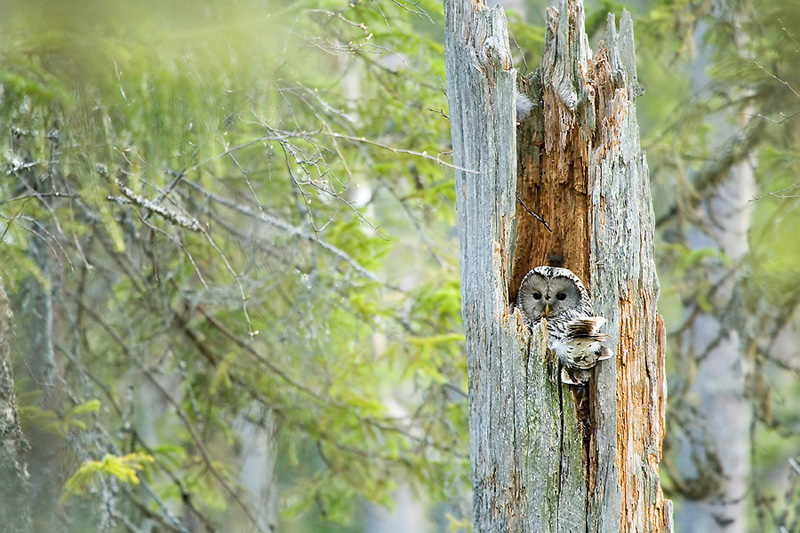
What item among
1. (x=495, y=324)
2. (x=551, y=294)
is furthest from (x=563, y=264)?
(x=495, y=324)

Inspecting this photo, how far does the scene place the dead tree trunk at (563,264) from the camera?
8.50ft

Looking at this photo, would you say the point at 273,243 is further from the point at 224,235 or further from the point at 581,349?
the point at 581,349

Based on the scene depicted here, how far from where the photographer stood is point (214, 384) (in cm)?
519

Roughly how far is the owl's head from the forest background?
0.67 meters

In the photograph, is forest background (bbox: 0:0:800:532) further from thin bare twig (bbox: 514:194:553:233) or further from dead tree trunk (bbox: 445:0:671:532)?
thin bare twig (bbox: 514:194:553:233)

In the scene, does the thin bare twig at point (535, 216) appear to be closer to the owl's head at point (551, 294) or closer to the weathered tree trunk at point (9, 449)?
the owl's head at point (551, 294)

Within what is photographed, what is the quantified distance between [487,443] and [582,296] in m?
0.70

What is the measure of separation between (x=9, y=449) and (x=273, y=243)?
2397 mm

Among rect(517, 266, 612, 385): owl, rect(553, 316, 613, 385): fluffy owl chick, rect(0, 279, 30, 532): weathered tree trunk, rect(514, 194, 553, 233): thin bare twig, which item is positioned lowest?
rect(0, 279, 30, 532): weathered tree trunk

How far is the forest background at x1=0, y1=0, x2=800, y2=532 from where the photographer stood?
3.06 meters

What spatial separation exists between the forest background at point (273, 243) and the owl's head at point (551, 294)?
67cm

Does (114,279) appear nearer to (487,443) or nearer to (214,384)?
(214,384)

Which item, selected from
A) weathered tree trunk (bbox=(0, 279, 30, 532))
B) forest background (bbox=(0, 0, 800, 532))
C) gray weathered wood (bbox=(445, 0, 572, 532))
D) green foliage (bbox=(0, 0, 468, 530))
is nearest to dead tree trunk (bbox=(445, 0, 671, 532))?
gray weathered wood (bbox=(445, 0, 572, 532))

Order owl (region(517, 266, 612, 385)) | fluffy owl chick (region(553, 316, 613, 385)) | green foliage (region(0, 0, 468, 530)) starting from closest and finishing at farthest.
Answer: fluffy owl chick (region(553, 316, 613, 385)), owl (region(517, 266, 612, 385)), green foliage (region(0, 0, 468, 530))
